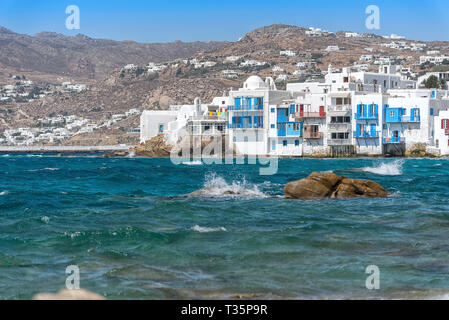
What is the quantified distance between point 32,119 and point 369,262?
189m

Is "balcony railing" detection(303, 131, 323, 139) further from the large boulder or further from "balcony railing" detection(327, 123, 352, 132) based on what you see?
the large boulder

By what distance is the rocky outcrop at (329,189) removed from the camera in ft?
91.2

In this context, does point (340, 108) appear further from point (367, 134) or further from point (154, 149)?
point (154, 149)

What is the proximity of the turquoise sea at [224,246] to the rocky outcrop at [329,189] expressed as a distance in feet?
2.84

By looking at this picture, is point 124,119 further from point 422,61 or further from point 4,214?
point 4,214

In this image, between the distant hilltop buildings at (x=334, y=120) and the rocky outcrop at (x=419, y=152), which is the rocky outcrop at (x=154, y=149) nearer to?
the distant hilltop buildings at (x=334, y=120)

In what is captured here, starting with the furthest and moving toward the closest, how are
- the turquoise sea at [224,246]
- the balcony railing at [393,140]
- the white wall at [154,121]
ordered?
the white wall at [154,121] < the balcony railing at [393,140] < the turquoise sea at [224,246]

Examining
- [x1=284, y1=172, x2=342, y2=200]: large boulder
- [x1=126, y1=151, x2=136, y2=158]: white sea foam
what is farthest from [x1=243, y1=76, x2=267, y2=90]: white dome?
[x1=284, y1=172, x2=342, y2=200]: large boulder

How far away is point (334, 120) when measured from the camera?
7625cm

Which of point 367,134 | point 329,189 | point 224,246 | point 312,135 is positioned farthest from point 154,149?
point 224,246

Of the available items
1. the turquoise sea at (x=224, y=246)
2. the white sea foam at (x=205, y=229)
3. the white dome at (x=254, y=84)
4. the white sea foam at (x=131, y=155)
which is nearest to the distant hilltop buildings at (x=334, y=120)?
the white dome at (x=254, y=84)

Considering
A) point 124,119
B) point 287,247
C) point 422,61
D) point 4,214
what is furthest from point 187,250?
point 422,61

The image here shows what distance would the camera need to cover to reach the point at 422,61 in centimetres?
18000

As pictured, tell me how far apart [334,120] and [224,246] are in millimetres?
61357
